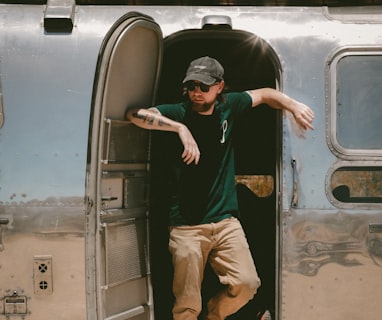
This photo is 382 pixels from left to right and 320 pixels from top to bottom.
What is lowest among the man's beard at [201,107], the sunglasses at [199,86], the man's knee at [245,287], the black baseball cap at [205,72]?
the man's knee at [245,287]

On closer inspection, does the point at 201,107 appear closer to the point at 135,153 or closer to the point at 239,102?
the point at 239,102

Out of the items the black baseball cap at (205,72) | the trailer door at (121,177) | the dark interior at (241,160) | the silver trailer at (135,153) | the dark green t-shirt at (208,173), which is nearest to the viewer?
the trailer door at (121,177)

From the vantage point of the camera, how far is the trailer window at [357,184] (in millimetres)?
3871

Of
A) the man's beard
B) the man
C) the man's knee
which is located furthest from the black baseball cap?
the man's knee

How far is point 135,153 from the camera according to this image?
412cm

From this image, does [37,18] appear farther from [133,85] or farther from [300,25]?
[300,25]

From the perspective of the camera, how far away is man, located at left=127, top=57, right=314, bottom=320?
12.8ft

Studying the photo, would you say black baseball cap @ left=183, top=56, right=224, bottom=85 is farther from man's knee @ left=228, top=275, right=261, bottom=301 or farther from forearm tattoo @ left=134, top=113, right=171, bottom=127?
man's knee @ left=228, top=275, right=261, bottom=301

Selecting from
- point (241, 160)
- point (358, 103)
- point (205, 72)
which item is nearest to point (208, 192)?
point (205, 72)

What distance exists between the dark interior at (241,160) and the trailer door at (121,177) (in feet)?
1.43

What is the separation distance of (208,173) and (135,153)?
560mm

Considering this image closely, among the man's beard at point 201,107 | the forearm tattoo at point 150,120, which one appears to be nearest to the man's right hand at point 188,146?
the forearm tattoo at point 150,120

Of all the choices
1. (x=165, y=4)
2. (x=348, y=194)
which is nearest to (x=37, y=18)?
(x=165, y=4)

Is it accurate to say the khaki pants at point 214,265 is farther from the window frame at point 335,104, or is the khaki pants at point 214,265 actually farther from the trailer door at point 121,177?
the window frame at point 335,104
